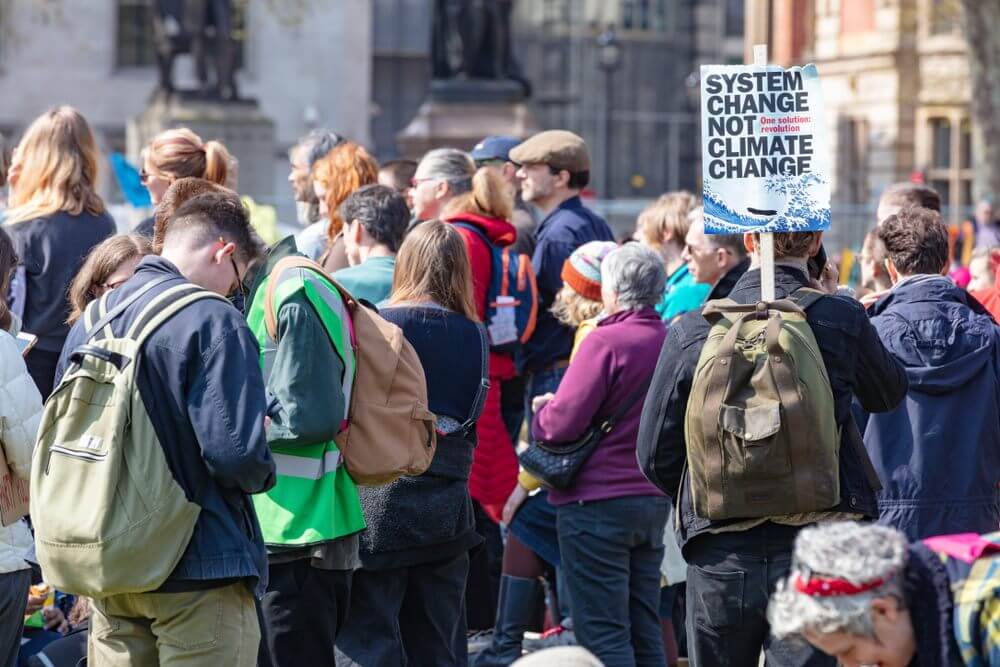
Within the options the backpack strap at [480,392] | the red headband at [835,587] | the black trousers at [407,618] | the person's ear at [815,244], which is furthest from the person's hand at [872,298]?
the red headband at [835,587]

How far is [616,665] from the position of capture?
22.4ft

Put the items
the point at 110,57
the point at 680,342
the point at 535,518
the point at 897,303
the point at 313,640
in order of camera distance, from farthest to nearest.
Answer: the point at 110,57 → the point at 535,518 → the point at 897,303 → the point at 313,640 → the point at 680,342

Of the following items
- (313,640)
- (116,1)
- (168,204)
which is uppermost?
(116,1)

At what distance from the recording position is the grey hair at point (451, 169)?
787 cm

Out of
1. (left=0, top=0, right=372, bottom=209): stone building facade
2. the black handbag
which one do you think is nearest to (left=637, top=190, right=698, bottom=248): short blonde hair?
the black handbag

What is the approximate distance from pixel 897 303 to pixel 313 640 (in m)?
2.30

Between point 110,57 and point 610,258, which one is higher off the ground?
point 110,57

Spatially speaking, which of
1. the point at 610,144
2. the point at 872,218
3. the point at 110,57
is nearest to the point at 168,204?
the point at 872,218

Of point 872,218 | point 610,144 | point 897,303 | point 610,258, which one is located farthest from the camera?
point 610,144

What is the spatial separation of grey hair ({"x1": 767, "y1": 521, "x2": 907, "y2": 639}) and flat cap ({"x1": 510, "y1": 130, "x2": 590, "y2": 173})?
502 cm

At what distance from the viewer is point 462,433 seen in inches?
242

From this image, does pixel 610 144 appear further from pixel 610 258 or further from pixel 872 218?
pixel 610 258

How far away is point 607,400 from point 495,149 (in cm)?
262

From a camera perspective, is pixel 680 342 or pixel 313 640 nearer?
pixel 680 342
